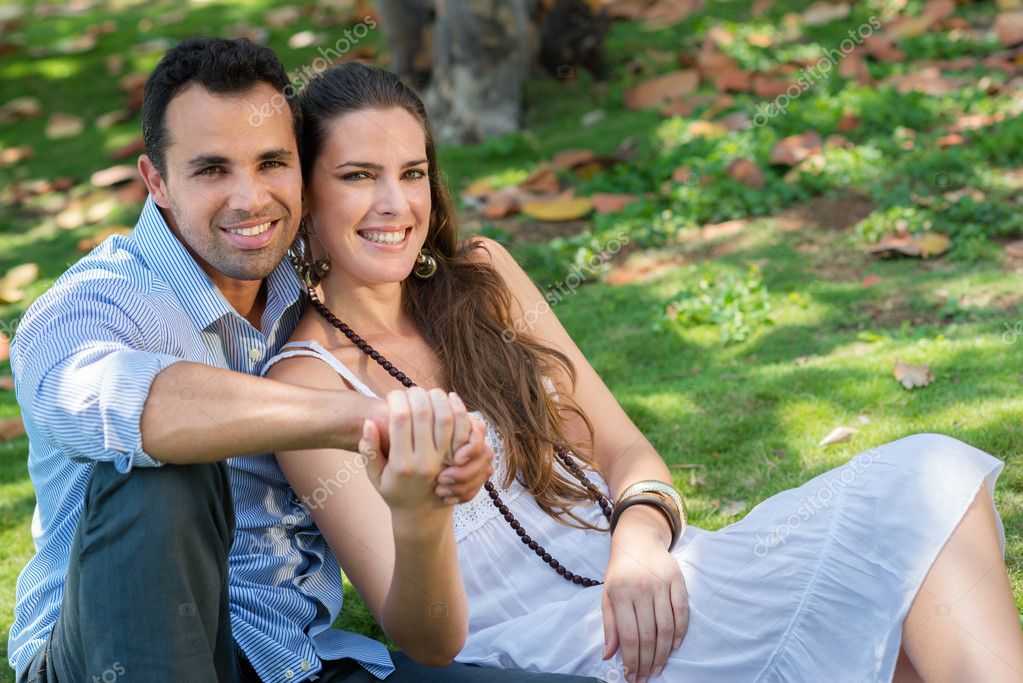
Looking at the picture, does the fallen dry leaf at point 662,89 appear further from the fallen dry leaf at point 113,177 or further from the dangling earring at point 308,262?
the dangling earring at point 308,262

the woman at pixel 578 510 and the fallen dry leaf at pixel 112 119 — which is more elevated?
the woman at pixel 578 510

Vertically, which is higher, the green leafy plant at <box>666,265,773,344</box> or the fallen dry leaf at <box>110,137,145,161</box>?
the fallen dry leaf at <box>110,137,145,161</box>

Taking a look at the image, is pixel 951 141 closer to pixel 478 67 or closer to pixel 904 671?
pixel 478 67

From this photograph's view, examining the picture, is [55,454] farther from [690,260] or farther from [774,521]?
[690,260]

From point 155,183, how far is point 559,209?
11.9 feet

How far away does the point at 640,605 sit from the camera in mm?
Result: 2207

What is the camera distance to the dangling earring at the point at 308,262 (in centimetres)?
269

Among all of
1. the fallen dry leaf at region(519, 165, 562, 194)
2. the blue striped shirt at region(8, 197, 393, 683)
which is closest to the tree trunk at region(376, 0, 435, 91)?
the fallen dry leaf at region(519, 165, 562, 194)

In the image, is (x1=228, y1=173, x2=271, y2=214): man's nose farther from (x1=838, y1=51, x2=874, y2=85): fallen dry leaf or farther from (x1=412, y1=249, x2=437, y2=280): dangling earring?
(x1=838, y1=51, x2=874, y2=85): fallen dry leaf

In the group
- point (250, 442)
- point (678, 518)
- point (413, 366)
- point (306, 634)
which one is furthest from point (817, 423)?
point (250, 442)

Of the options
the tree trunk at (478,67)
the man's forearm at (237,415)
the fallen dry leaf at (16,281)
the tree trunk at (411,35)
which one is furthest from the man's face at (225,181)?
the tree trunk at (411,35)

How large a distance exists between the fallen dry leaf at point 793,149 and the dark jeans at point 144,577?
451cm

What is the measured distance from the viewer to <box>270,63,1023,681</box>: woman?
205cm

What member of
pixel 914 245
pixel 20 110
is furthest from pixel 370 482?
pixel 20 110
